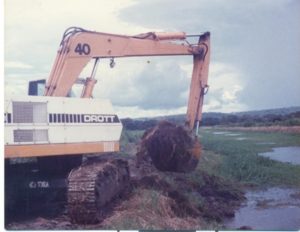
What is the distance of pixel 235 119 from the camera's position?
21.2 ft

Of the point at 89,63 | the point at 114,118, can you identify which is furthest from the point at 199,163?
the point at 89,63

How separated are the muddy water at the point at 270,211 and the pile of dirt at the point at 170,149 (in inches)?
27.2

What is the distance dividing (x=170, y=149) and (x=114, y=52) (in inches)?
44.2

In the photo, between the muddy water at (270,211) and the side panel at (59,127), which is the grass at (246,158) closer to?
the muddy water at (270,211)

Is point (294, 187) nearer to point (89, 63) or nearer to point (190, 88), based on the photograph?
point (190, 88)

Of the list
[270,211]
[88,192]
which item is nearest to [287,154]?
[270,211]

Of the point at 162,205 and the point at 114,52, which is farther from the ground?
the point at 114,52

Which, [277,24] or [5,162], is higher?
[277,24]

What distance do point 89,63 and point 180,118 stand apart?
3.37 ft

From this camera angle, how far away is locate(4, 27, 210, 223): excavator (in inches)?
238

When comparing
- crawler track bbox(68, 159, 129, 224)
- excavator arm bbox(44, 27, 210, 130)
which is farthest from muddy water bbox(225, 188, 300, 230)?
crawler track bbox(68, 159, 129, 224)

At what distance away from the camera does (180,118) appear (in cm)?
656

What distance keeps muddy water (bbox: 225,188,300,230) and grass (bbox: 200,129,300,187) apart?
0.38 ft

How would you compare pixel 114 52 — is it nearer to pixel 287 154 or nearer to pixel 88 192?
pixel 88 192
